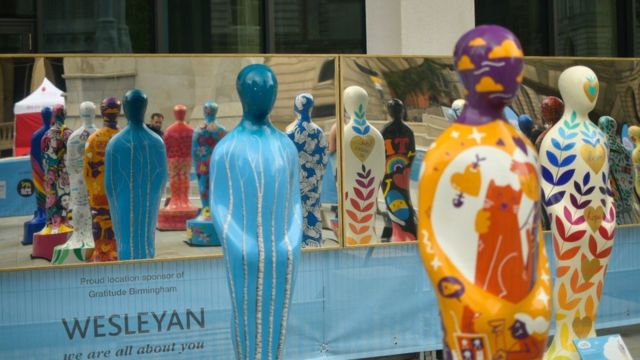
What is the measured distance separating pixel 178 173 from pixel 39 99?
1.01m

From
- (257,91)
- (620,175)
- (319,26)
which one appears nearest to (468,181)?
(257,91)

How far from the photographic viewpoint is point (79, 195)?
6707 millimetres

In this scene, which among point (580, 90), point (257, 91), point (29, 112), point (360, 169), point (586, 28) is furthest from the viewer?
point (586, 28)

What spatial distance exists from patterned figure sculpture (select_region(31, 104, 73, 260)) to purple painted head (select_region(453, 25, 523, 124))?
10.8 feet

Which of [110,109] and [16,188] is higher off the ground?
[110,109]

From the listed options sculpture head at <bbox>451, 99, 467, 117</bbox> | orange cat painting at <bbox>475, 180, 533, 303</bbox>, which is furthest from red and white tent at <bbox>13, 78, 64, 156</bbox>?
orange cat painting at <bbox>475, 180, 533, 303</bbox>

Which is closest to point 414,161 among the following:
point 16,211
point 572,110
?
point 572,110

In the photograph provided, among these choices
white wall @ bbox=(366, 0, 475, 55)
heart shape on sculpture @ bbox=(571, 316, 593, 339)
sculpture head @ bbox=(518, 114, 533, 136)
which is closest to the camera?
heart shape on sculpture @ bbox=(571, 316, 593, 339)

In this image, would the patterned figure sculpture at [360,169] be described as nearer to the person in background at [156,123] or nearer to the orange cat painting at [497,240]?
the person in background at [156,123]

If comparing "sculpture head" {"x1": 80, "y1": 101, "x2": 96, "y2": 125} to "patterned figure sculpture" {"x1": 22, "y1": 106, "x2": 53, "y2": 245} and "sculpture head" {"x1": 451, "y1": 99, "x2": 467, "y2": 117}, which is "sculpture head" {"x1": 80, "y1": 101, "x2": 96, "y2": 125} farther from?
"sculpture head" {"x1": 451, "y1": 99, "x2": 467, "y2": 117}

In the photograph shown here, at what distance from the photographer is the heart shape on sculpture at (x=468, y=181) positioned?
13.4 feet

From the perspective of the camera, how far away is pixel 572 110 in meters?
5.96

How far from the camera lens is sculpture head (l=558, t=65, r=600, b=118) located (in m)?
5.93

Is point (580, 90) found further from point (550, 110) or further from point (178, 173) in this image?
point (178, 173)
